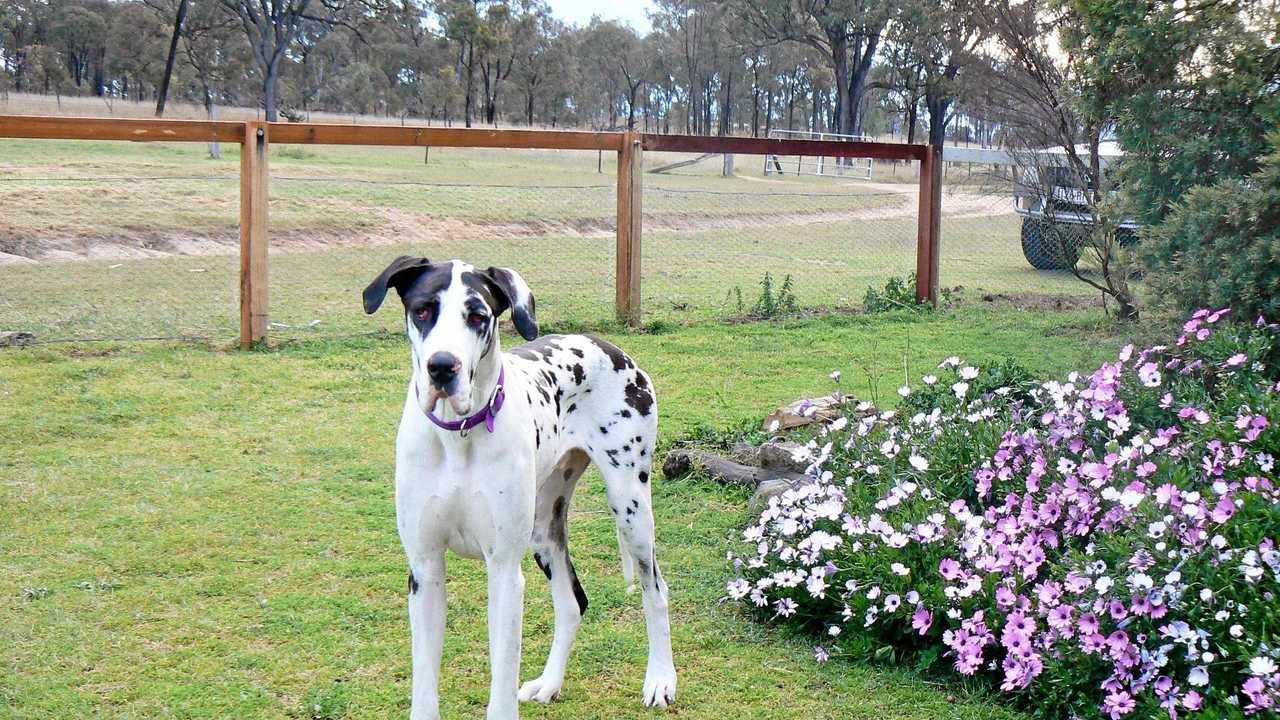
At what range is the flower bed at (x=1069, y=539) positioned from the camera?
388 centimetres

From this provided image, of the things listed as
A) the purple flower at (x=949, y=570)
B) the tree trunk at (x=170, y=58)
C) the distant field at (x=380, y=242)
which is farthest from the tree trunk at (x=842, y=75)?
the purple flower at (x=949, y=570)

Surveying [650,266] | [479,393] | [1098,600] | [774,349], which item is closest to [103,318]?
[774,349]

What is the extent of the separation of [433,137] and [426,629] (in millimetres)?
8074

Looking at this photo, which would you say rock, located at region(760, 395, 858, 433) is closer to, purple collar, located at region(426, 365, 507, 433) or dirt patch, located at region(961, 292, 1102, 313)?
purple collar, located at region(426, 365, 507, 433)

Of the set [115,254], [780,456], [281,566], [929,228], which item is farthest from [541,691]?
[115,254]

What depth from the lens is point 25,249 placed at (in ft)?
48.7

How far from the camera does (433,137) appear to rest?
36.9 ft

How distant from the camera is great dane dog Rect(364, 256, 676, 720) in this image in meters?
3.50

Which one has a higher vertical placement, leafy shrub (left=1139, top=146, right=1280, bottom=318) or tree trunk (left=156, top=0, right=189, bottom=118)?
tree trunk (left=156, top=0, right=189, bottom=118)

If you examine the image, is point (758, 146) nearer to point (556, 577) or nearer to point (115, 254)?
point (115, 254)

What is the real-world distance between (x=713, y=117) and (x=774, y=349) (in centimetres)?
7946

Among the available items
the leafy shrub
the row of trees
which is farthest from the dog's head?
the row of trees

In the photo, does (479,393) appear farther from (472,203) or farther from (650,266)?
(472,203)

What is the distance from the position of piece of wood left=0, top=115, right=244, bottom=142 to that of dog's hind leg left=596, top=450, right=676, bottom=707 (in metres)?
6.50
